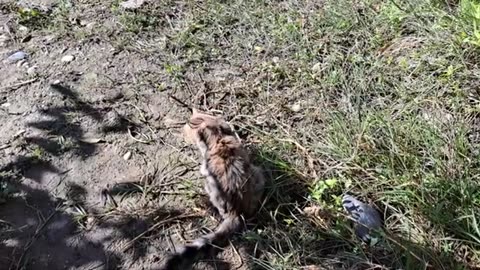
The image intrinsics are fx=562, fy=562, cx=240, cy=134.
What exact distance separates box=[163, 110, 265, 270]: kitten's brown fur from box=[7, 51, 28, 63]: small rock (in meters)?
1.73

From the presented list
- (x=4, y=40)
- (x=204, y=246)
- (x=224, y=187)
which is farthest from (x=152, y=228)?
(x=4, y=40)

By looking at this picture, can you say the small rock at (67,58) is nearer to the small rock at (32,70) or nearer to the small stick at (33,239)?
the small rock at (32,70)

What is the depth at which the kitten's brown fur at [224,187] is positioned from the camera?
101 inches

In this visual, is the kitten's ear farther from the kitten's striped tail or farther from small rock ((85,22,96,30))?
small rock ((85,22,96,30))

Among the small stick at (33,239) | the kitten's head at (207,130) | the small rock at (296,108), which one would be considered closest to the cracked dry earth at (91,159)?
the small stick at (33,239)

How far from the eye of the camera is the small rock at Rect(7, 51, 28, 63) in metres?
3.84

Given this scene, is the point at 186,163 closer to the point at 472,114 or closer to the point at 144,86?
the point at 144,86

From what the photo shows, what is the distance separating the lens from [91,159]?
10.1 feet

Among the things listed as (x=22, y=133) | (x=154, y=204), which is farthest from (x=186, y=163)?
(x=22, y=133)

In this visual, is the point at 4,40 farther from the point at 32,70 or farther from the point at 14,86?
the point at 14,86

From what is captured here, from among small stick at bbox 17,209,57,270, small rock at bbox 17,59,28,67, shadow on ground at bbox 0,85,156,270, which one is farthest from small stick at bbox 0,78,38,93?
small stick at bbox 17,209,57,270

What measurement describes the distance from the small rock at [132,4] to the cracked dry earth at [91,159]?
0.30 m

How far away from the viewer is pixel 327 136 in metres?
3.05

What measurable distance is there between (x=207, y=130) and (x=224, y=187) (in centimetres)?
34
